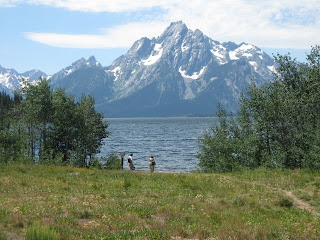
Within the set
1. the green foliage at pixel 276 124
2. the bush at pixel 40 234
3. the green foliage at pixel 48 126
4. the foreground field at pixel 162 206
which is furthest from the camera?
the green foliage at pixel 48 126

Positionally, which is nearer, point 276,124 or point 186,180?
point 186,180

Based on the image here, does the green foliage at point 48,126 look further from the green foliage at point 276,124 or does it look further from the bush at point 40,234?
the bush at point 40,234

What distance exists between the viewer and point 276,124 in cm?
4547

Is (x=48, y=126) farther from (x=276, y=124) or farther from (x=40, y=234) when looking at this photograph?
(x=40, y=234)

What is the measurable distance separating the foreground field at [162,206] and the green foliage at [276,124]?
8.69 m

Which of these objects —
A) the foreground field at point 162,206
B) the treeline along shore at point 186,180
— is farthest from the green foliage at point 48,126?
the foreground field at point 162,206

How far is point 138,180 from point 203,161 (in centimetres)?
1681

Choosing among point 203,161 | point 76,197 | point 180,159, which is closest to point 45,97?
point 203,161

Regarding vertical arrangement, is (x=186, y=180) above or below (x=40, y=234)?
below

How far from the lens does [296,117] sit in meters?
44.3

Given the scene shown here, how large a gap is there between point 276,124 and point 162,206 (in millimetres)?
28648

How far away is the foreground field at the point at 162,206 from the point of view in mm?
15789

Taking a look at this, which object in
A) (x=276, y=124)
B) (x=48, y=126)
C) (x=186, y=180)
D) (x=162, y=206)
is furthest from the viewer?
(x=48, y=126)

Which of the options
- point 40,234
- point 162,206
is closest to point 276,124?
point 162,206
